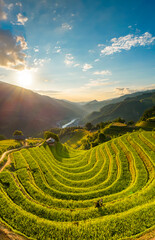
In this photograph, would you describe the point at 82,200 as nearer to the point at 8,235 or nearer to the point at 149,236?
the point at 149,236

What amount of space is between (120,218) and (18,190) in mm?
15712

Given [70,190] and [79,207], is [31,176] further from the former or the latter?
[79,207]

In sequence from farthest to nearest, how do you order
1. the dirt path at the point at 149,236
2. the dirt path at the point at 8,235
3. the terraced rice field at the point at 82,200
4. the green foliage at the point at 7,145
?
1. the green foliage at the point at 7,145
2. the terraced rice field at the point at 82,200
3. the dirt path at the point at 8,235
4. the dirt path at the point at 149,236

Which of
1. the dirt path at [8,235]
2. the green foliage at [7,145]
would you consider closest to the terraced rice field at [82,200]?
the dirt path at [8,235]

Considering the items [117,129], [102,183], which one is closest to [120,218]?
[102,183]

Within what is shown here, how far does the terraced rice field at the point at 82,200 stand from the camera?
447 inches

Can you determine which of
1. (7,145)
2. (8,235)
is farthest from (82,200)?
(7,145)

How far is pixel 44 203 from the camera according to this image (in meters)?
15.6

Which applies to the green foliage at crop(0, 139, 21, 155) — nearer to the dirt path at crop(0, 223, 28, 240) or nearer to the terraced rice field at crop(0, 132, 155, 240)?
the terraced rice field at crop(0, 132, 155, 240)

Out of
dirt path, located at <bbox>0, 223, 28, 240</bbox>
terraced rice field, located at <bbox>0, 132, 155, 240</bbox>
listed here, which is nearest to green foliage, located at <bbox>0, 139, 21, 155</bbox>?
terraced rice field, located at <bbox>0, 132, 155, 240</bbox>

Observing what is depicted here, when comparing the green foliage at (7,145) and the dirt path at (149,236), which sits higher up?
the green foliage at (7,145)

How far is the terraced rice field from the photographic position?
1134 centimetres

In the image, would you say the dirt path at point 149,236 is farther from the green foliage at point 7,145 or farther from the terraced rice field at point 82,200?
the green foliage at point 7,145

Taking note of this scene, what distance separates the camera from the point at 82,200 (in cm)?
1681
